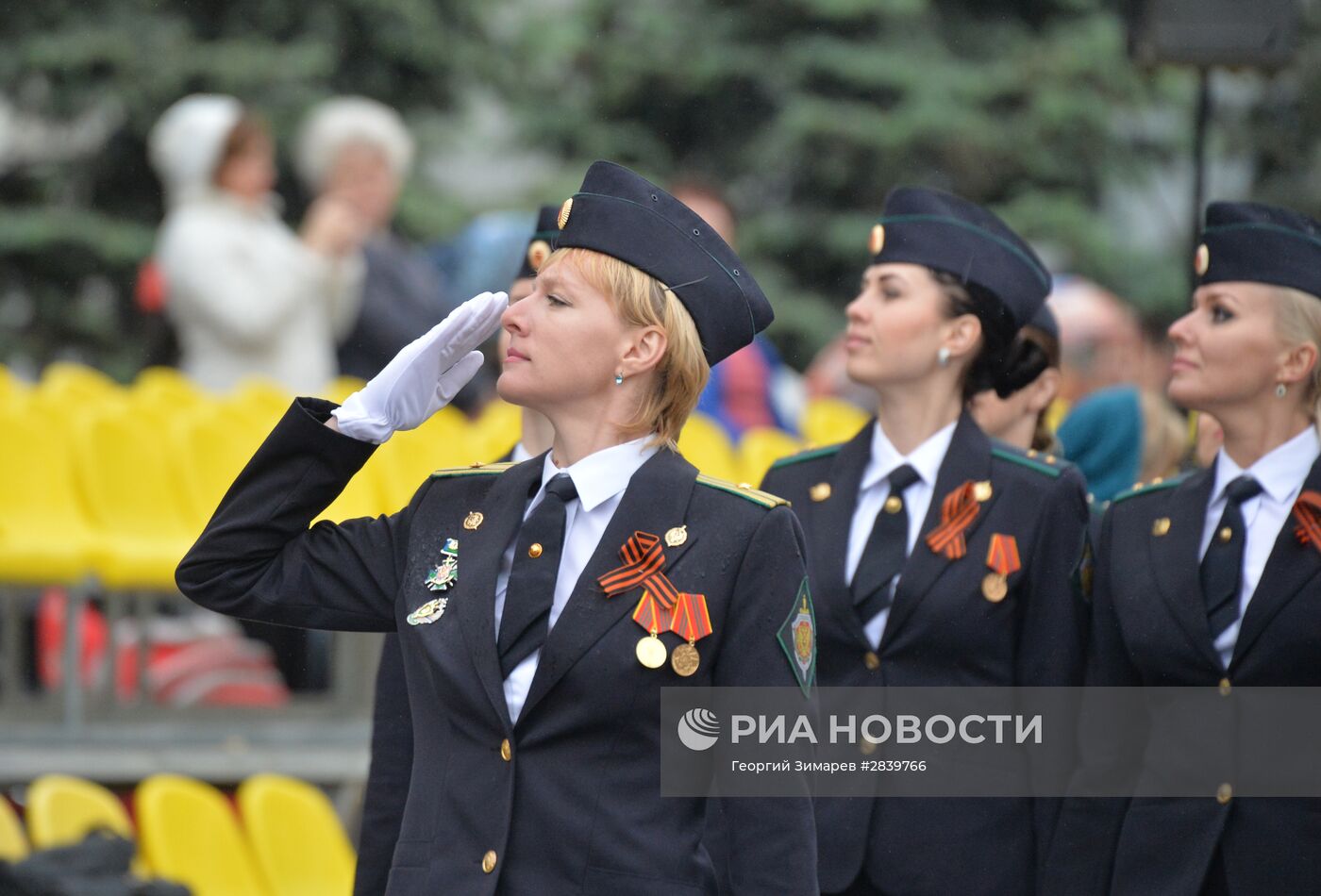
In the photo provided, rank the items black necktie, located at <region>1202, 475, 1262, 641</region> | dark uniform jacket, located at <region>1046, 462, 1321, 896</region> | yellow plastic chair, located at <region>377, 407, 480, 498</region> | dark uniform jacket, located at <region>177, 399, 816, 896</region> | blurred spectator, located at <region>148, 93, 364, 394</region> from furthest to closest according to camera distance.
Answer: blurred spectator, located at <region>148, 93, 364, 394</region> → yellow plastic chair, located at <region>377, 407, 480, 498</region> → black necktie, located at <region>1202, 475, 1262, 641</region> → dark uniform jacket, located at <region>1046, 462, 1321, 896</region> → dark uniform jacket, located at <region>177, 399, 816, 896</region>

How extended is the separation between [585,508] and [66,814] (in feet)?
8.02

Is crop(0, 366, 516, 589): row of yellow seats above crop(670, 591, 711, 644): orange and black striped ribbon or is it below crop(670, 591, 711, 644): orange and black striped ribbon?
above

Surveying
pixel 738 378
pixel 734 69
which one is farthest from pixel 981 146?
pixel 738 378

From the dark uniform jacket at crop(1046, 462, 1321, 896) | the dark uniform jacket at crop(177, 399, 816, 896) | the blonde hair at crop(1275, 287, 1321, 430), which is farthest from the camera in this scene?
the blonde hair at crop(1275, 287, 1321, 430)

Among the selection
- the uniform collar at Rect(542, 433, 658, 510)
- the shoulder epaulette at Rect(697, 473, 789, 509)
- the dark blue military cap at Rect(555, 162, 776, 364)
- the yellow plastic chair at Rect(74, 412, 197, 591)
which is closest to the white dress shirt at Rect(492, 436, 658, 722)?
the uniform collar at Rect(542, 433, 658, 510)

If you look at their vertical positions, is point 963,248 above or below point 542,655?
above

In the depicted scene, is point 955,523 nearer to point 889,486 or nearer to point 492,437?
point 889,486

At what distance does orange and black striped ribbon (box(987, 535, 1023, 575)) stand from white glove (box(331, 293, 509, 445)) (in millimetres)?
1241

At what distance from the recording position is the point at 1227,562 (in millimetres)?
3748

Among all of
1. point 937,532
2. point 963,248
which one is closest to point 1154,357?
point 963,248

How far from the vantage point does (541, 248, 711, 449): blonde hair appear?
9.83ft

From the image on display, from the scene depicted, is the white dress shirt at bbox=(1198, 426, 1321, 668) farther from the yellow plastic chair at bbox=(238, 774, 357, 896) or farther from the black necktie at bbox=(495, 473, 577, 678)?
the yellow plastic chair at bbox=(238, 774, 357, 896)

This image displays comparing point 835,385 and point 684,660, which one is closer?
point 684,660

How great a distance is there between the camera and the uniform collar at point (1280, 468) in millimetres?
3824
